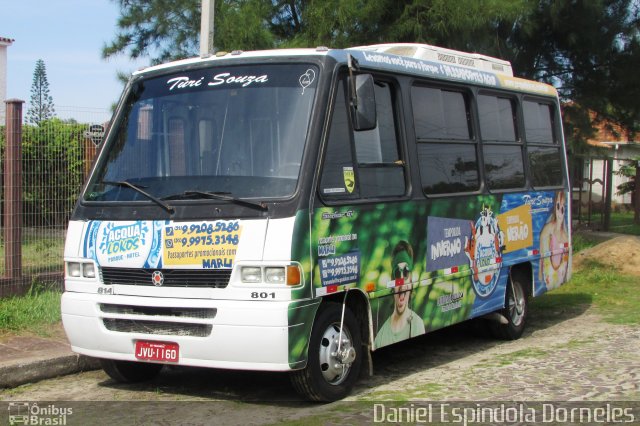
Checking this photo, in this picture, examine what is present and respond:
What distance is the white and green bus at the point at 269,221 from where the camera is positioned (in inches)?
240

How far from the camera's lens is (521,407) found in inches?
251

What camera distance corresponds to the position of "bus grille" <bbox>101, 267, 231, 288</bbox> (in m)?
6.18

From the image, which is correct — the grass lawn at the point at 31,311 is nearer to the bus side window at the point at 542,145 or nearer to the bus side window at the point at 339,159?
the bus side window at the point at 339,159

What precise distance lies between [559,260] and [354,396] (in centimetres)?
457

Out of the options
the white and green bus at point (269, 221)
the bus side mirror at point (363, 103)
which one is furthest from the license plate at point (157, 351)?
the bus side mirror at point (363, 103)

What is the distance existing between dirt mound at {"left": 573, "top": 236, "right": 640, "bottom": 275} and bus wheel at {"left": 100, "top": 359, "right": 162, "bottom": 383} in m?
9.40

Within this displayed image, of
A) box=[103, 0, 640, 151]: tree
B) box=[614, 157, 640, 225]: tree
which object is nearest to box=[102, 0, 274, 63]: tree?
box=[103, 0, 640, 151]: tree

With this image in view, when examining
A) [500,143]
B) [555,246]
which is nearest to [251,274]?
[500,143]

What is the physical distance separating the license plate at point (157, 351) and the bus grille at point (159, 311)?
217mm

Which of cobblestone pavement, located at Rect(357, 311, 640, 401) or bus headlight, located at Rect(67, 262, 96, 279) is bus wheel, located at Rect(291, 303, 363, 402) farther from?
bus headlight, located at Rect(67, 262, 96, 279)

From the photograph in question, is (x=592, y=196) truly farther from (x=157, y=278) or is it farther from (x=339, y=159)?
(x=157, y=278)

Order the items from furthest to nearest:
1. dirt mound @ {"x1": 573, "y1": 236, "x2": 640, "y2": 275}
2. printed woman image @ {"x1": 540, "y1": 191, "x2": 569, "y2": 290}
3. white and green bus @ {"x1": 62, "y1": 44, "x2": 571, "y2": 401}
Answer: dirt mound @ {"x1": 573, "y1": 236, "x2": 640, "y2": 275} → printed woman image @ {"x1": 540, "y1": 191, "x2": 569, "y2": 290} → white and green bus @ {"x1": 62, "y1": 44, "x2": 571, "y2": 401}

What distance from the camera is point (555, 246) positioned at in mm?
10312

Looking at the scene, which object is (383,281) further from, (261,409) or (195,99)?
(195,99)
